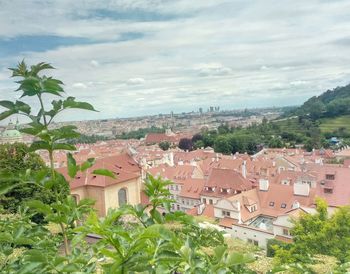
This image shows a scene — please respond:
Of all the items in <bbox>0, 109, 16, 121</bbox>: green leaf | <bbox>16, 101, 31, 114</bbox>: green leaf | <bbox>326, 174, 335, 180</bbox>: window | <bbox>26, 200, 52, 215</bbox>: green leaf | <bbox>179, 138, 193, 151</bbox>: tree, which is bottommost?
<bbox>179, 138, 193, 151</bbox>: tree

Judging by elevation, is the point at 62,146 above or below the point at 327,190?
above

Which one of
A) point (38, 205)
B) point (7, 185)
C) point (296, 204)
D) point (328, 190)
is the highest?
point (7, 185)

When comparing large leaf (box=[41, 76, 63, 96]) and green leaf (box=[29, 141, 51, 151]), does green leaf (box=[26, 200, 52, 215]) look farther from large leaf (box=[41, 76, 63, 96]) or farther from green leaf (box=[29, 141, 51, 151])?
large leaf (box=[41, 76, 63, 96])

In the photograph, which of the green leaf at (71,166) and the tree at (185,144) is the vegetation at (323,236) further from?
the tree at (185,144)

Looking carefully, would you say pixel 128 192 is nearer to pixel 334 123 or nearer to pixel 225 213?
pixel 225 213

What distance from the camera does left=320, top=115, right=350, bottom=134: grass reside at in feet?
319

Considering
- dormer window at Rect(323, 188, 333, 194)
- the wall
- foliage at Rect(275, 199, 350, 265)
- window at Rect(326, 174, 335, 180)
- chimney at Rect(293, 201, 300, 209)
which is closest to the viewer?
foliage at Rect(275, 199, 350, 265)

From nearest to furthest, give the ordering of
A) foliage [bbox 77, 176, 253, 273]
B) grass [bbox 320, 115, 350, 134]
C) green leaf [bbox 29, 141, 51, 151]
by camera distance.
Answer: foliage [bbox 77, 176, 253, 273], green leaf [bbox 29, 141, 51, 151], grass [bbox 320, 115, 350, 134]

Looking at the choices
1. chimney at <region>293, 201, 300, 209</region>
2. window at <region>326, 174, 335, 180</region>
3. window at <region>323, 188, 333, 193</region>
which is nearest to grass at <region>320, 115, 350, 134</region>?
window at <region>326, 174, 335, 180</region>

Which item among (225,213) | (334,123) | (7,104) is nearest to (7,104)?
(7,104)

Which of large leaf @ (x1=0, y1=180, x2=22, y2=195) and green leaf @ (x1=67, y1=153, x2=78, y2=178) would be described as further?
green leaf @ (x1=67, y1=153, x2=78, y2=178)

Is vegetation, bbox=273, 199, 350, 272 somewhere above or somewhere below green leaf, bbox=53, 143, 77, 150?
below

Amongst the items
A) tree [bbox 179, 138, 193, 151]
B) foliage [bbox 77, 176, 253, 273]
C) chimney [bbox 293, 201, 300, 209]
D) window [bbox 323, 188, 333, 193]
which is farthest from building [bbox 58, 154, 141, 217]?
tree [bbox 179, 138, 193, 151]

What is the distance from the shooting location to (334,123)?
339 ft
